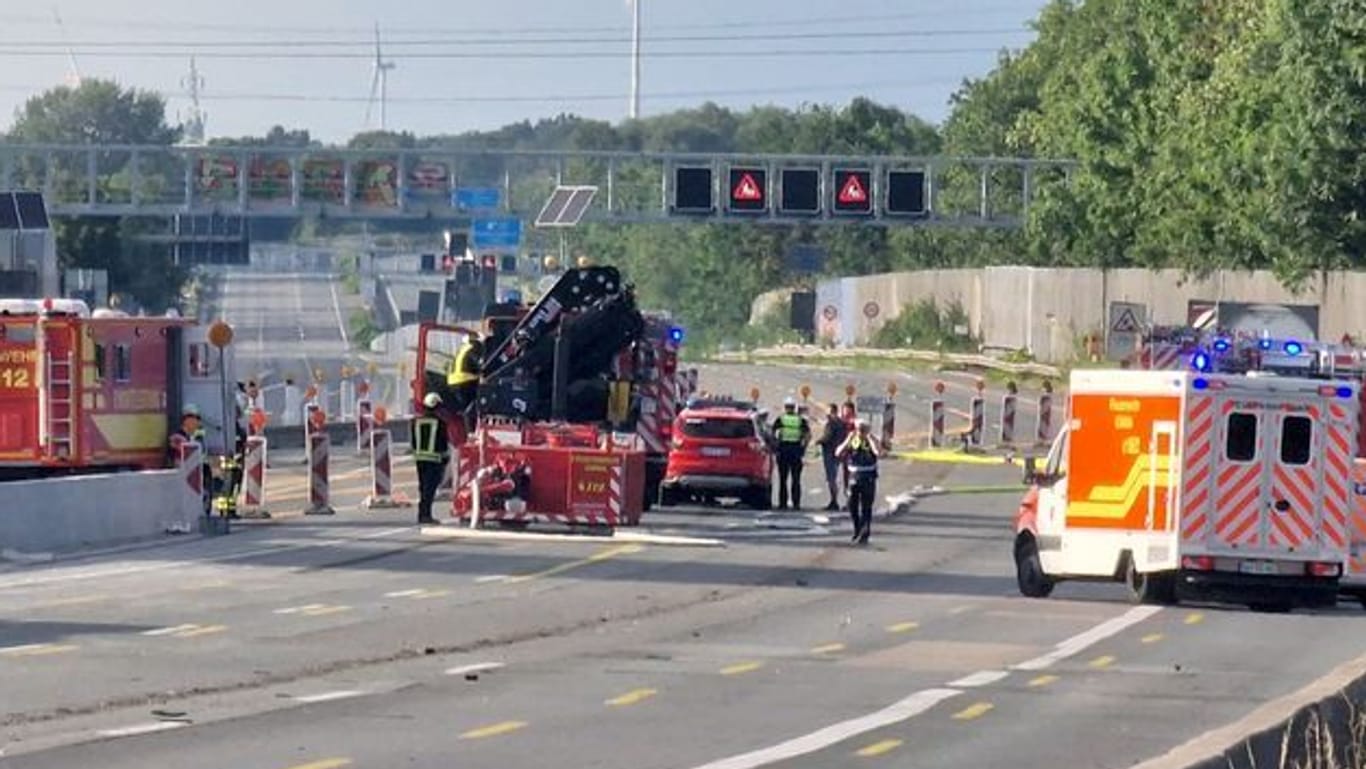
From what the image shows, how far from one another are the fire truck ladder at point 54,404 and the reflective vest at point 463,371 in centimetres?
505

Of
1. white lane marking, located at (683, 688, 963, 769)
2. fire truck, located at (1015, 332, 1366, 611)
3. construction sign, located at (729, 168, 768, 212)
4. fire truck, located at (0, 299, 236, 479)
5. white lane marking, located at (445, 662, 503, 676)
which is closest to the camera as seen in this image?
white lane marking, located at (683, 688, 963, 769)

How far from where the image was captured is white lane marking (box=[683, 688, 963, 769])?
15.5 m

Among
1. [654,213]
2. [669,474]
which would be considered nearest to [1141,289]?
[654,213]

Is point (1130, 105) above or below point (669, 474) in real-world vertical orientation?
above

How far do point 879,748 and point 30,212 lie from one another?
47.1 metres

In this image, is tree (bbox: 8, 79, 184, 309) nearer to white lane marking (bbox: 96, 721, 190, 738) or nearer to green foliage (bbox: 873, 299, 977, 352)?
green foliage (bbox: 873, 299, 977, 352)

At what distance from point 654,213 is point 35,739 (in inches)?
2766

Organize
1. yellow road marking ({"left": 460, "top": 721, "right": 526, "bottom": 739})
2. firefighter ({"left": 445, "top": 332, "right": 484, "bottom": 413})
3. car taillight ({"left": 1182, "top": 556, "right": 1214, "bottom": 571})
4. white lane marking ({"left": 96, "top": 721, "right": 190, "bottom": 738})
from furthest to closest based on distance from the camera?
1. firefighter ({"left": 445, "top": 332, "right": 484, "bottom": 413})
2. car taillight ({"left": 1182, "top": 556, "right": 1214, "bottom": 571})
3. yellow road marking ({"left": 460, "top": 721, "right": 526, "bottom": 739})
4. white lane marking ({"left": 96, "top": 721, "right": 190, "bottom": 738})

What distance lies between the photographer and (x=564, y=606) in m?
25.8

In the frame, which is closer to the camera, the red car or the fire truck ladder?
the fire truck ladder

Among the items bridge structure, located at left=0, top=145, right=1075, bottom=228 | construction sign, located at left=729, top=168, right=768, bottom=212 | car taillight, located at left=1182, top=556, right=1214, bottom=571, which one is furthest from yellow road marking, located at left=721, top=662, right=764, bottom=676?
construction sign, located at left=729, top=168, right=768, bottom=212

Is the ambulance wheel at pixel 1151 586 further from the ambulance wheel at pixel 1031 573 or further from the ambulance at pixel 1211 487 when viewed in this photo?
the ambulance wheel at pixel 1031 573

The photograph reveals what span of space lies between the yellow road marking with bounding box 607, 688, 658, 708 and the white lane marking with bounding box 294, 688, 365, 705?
63.0 inches

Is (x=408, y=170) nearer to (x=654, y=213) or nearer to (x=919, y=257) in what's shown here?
(x=654, y=213)
